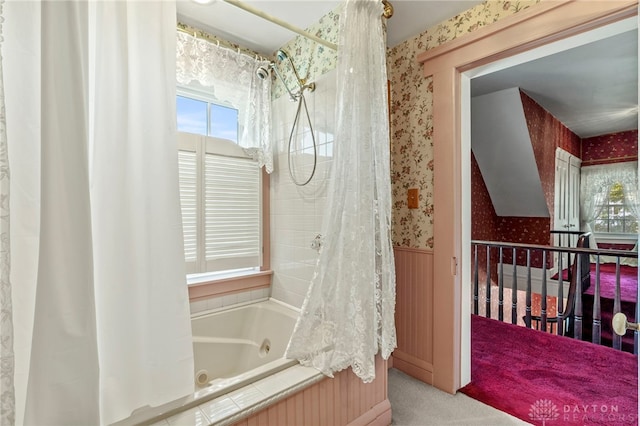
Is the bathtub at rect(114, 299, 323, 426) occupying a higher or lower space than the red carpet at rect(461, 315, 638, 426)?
higher

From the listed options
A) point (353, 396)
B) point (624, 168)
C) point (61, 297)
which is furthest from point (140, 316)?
point (624, 168)

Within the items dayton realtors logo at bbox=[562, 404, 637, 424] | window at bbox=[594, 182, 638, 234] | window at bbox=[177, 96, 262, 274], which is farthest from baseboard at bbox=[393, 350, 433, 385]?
window at bbox=[594, 182, 638, 234]

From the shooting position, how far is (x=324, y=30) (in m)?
2.04

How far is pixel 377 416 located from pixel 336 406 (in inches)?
12.8

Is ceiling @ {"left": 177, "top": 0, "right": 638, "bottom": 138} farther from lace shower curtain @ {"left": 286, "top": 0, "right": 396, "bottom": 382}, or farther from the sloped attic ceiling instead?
lace shower curtain @ {"left": 286, "top": 0, "right": 396, "bottom": 382}

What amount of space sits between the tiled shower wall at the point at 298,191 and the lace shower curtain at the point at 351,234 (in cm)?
41

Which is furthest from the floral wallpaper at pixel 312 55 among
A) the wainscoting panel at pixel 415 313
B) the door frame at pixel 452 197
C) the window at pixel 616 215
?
the window at pixel 616 215

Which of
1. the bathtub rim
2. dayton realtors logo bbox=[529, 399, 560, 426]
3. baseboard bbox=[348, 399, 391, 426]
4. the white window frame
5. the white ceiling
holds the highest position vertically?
the white ceiling

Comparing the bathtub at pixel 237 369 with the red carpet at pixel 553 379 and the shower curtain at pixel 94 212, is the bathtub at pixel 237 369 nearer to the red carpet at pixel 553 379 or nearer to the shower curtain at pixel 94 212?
the shower curtain at pixel 94 212

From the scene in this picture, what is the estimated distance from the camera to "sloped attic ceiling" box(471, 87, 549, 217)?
3.65 m

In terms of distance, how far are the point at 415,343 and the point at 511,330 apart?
50.6 inches

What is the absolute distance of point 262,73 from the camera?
88.9 inches

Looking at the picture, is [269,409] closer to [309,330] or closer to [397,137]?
[309,330]

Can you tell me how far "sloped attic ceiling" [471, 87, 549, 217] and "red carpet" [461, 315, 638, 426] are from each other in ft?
7.40
